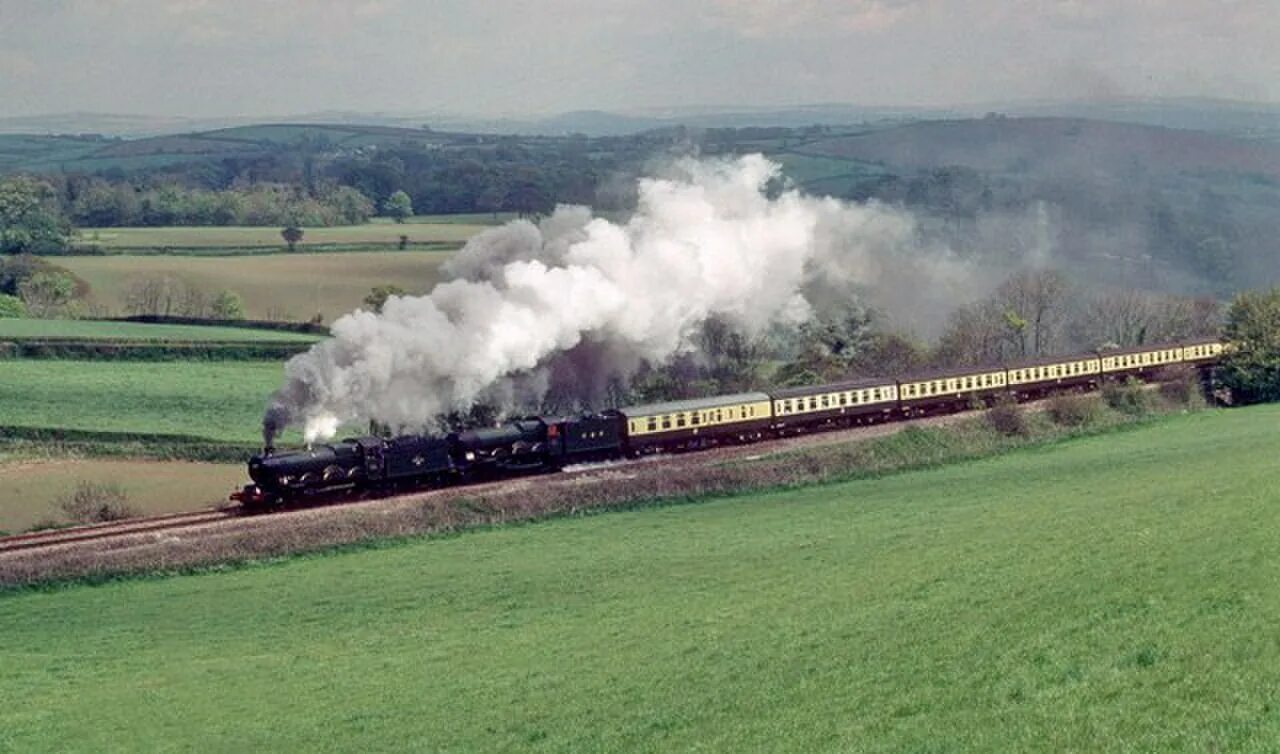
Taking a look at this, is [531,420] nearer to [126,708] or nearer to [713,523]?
[713,523]

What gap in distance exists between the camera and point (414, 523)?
43.8 meters

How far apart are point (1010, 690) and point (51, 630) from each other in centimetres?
2532

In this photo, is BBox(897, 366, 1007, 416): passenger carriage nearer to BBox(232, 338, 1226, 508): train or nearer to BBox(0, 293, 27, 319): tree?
BBox(232, 338, 1226, 508): train

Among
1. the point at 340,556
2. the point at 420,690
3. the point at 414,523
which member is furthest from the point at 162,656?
the point at 414,523

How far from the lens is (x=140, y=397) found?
7044cm

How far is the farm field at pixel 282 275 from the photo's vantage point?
10975 centimetres

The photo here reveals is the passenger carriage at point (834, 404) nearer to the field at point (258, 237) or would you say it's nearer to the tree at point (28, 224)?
the field at point (258, 237)

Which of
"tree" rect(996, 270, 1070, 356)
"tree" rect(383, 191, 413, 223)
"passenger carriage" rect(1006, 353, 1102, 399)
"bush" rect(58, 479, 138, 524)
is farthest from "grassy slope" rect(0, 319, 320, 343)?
"tree" rect(383, 191, 413, 223)

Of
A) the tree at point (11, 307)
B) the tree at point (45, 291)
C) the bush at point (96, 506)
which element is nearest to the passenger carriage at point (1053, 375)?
the bush at point (96, 506)

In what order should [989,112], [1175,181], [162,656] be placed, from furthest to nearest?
[989,112] → [1175,181] → [162,656]

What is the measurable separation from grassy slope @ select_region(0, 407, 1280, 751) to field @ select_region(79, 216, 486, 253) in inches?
4080

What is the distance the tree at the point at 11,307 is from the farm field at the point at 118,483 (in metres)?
46.4

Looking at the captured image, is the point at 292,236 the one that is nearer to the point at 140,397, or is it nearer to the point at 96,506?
the point at 140,397

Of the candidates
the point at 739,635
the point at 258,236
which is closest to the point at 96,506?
the point at 739,635
